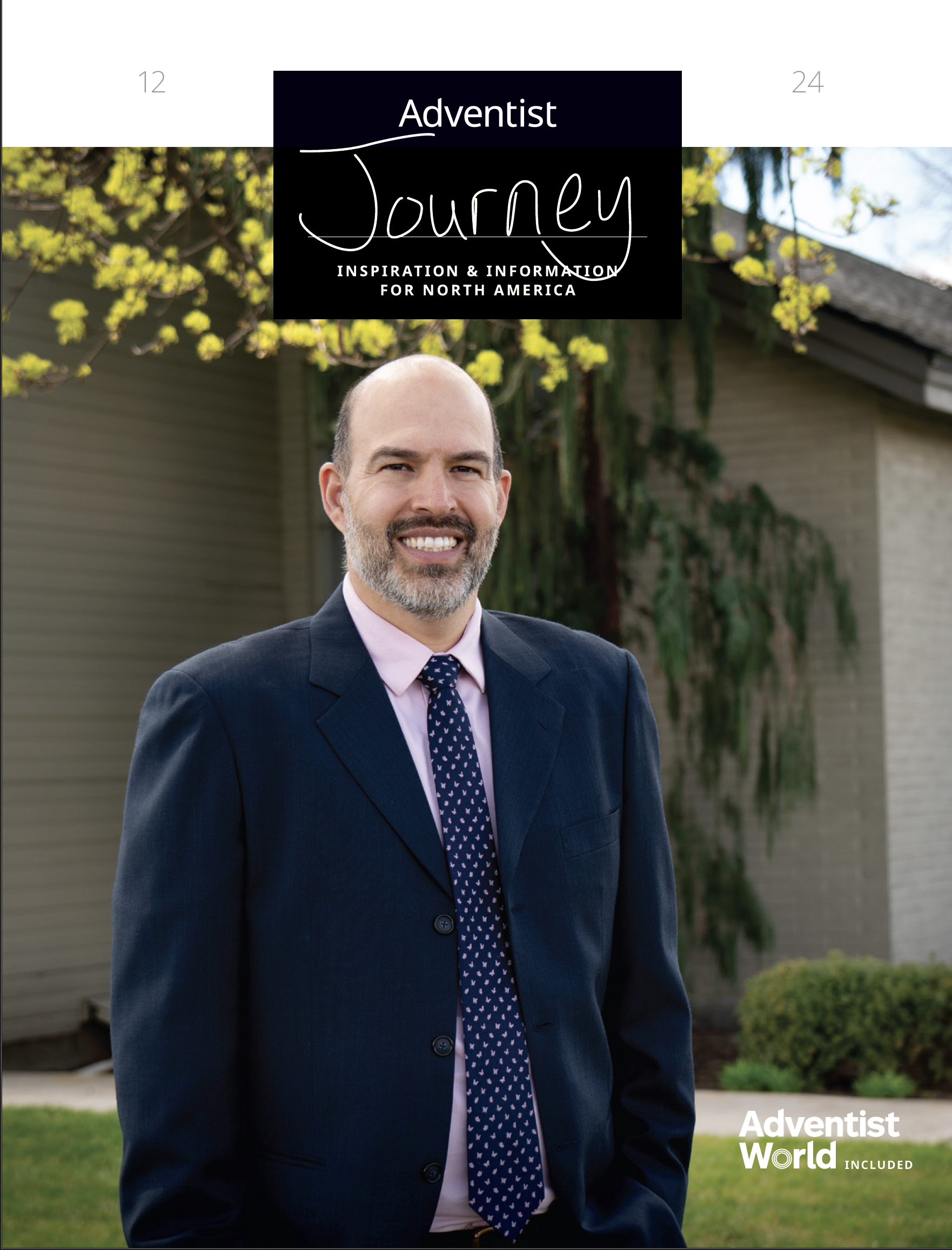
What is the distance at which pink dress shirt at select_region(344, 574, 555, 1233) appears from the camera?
5.97ft

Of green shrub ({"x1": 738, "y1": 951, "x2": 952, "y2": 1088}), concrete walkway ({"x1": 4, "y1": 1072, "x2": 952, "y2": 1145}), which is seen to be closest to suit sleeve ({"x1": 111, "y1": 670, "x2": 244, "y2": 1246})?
concrete walkway ({"x1": 4, "y1": 1072, "x2": 952, "y2": 1145})

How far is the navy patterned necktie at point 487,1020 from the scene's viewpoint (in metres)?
1.81

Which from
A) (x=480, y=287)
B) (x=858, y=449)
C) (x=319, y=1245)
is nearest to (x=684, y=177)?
(x=480, y=287)

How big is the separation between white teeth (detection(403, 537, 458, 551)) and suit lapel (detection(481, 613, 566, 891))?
0.19 metres

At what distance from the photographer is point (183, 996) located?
1740 mm

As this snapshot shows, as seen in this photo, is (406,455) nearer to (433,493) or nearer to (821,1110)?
(433,493)

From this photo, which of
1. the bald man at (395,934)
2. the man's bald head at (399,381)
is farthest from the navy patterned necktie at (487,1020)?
the man's bald head at (399,381)

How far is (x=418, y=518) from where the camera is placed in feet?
6.56

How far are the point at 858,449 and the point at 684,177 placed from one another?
257 centimetres

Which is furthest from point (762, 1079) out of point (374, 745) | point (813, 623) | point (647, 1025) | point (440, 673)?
point (374, 745)

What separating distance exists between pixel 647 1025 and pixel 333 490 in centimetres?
93

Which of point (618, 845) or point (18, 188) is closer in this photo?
point (618, 845)

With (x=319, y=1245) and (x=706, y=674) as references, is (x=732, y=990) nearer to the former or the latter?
(x=706, y=674)

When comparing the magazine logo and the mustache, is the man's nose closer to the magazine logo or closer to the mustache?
the mustache
